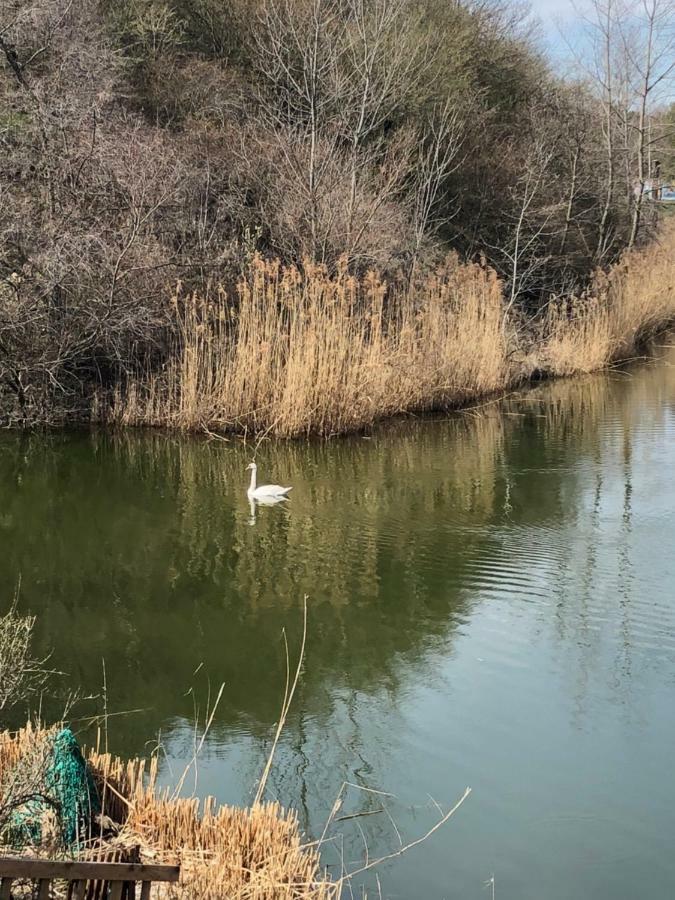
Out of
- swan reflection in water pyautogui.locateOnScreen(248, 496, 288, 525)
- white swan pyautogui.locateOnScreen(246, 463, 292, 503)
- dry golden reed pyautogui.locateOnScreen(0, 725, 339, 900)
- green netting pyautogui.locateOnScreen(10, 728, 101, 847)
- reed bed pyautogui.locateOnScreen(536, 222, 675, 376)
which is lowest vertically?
dry golden reed pyautogui.locateOnScreen(0, 725, 339, 900)

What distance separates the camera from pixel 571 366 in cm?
1426

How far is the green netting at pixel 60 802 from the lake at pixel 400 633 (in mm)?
917

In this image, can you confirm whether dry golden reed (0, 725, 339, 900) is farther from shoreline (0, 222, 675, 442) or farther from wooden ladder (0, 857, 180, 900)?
shoreline (0, 222, 675, 442)

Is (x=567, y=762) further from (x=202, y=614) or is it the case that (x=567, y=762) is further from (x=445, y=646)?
(x=202, y=614)

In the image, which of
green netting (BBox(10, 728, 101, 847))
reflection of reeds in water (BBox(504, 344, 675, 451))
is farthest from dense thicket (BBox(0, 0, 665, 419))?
green netting (BBox(10, 728, 101, 847))

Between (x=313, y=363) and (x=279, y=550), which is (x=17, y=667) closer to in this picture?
(x=279, y=550)

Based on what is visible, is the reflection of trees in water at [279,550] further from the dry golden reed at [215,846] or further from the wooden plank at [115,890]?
the wooden plank at [115,890]

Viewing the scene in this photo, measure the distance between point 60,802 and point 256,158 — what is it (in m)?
12.0

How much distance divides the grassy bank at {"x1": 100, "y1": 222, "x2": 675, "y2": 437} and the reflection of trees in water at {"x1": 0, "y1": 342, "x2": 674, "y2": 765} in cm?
40

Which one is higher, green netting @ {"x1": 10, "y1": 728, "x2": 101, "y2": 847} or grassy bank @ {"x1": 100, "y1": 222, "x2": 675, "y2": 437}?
grassy bank @ {"x1": 100, "y1": 222, "x2": 675, "y2": 437}

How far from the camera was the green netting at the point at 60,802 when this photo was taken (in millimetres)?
2711

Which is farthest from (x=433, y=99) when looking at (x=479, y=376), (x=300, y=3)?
(x=479, y=376)

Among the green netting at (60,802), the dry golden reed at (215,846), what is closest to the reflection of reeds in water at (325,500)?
the dry golden reed at (215,846)

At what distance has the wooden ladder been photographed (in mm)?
2193
